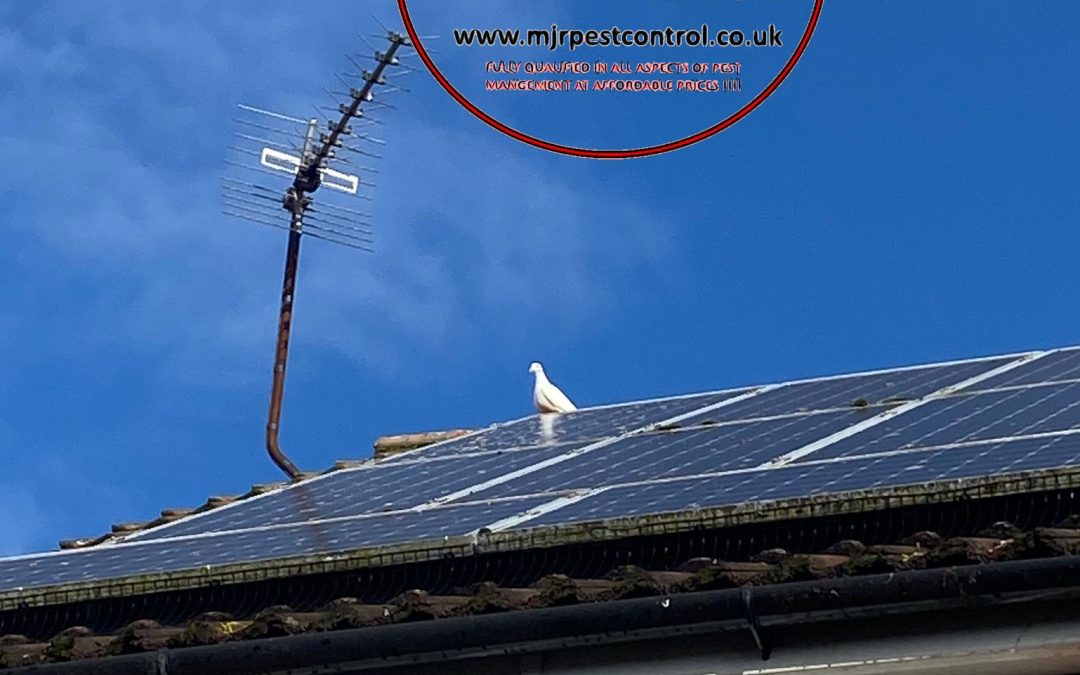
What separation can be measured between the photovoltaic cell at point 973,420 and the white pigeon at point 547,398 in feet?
15.5

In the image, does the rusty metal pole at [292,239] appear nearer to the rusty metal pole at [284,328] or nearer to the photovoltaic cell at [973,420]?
the rusty metal pole at [284,328]

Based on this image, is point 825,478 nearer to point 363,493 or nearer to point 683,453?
point 683,453

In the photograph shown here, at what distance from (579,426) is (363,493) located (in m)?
2.12

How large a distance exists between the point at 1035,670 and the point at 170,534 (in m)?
5.68

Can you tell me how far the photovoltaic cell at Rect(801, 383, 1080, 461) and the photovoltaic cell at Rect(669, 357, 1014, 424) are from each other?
2.31ft

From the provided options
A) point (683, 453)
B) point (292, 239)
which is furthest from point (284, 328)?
point (683, 453)

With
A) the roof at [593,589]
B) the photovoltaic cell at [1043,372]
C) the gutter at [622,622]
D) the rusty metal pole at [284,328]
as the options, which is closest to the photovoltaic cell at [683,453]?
the photovoltaic cell at [1043,372]

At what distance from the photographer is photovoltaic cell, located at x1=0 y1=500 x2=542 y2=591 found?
10.0 m

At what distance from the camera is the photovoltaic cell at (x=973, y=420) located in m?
9.83

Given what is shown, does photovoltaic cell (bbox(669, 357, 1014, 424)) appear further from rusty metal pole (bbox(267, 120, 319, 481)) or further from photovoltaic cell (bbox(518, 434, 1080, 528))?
rusty metal pole (bbox(267, 120, 319, 481))

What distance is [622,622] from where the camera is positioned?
8070 millimetres

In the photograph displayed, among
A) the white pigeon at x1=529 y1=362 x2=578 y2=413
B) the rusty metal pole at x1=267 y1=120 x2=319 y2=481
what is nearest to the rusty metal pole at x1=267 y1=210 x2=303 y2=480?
the rusty metal pole at x1=267 y1=120 x2=319 y2=481

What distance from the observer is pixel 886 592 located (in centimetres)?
770

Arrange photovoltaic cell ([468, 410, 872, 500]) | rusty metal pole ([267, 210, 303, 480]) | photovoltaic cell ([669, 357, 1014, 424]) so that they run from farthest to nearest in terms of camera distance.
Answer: rusty metal pole ([267, 210, 303, 480]) < photovoltaic cell ([669, 357, 1014, 424]) < photovoltaic cell ([468, 410, 872, 500])
